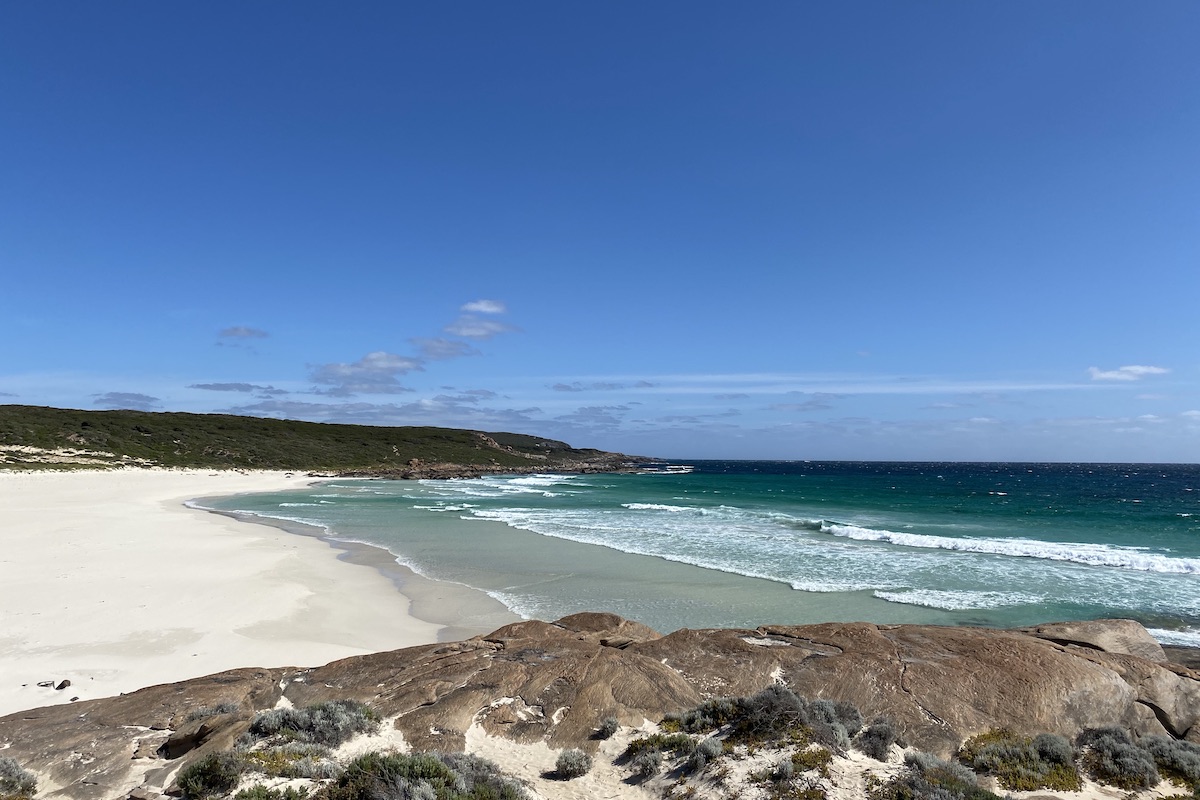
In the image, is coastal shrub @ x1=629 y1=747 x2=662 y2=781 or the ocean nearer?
coastal shrub @ x1=629 y1=747 x2=662 y2=781

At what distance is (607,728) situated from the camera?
25.7 feet

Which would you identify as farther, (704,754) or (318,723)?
(318,723)

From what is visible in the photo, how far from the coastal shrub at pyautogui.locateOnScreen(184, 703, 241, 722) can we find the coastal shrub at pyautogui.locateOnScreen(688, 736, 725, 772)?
6.02 meters

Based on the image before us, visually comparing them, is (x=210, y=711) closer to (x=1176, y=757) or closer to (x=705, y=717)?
(x=705, y=717)

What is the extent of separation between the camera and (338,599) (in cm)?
1703

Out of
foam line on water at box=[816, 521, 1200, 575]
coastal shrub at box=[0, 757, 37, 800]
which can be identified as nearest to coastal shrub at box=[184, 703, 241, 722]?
coastal shrub at box=[0, 757, 37, 800]

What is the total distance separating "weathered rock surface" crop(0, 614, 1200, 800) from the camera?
7.27 meters

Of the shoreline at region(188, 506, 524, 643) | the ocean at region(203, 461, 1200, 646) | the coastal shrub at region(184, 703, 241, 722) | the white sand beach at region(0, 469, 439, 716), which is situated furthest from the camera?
the ocean at region(203, 461, 1200, 646)

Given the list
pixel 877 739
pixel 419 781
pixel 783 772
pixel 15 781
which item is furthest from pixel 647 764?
pixel 15 781

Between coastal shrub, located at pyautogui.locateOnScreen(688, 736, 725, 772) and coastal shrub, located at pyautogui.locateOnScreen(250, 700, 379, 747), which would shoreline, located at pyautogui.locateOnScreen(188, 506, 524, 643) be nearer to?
coastal shrub, located at pyautogui.locateOnScreen(250, 700, 379, 747)

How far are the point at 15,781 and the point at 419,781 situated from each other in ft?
14.2

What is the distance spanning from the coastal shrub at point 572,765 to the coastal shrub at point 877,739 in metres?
3.26

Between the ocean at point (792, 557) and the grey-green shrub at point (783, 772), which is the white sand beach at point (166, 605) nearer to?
the ocean at point (792, 557)

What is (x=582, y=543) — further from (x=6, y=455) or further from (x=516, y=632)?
(x=6, y=455)
